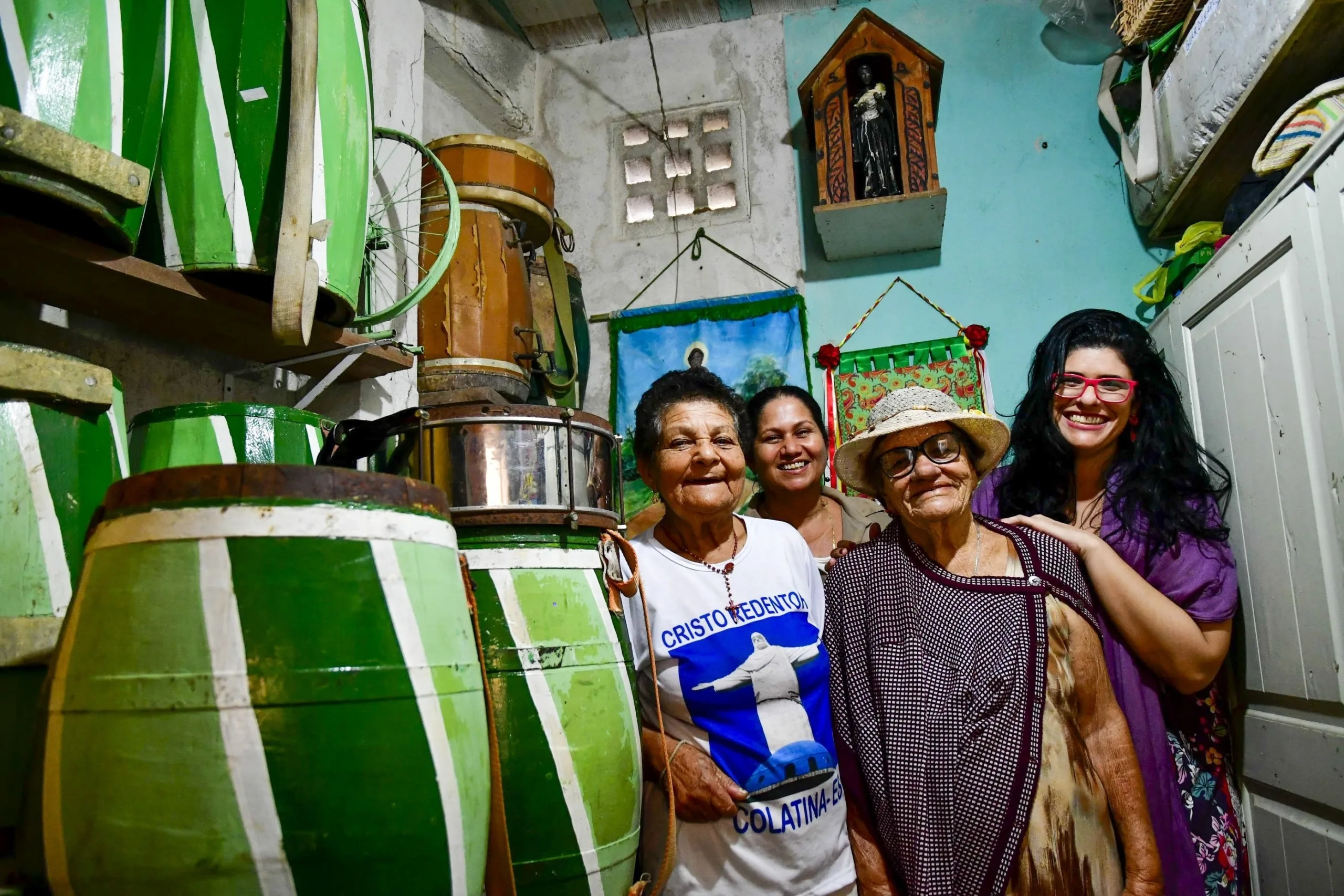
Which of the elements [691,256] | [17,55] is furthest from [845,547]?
[691,256]

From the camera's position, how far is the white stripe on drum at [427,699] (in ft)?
2.91

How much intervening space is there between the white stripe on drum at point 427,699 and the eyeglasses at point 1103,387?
72.1 inches

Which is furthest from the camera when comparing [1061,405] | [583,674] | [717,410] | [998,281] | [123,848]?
[998,281]

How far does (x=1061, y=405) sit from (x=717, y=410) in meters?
0.98

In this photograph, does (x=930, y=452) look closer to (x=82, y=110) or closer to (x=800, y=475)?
(x=800, y=475)

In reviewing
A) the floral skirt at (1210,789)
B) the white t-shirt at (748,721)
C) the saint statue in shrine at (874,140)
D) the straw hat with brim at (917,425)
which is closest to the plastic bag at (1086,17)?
the saint statue in shrine at (874,140)

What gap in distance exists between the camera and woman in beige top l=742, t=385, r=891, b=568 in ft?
8.18

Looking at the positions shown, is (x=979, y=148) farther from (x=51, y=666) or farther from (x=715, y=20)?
(x=51, y=666)

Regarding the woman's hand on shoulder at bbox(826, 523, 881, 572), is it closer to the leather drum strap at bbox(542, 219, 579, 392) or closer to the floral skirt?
the floral skirt

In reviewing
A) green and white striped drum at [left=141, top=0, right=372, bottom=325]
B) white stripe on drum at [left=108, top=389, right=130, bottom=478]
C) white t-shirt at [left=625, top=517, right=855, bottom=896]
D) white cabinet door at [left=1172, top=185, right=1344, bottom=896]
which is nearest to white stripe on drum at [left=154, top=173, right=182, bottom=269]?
green and white striped drum at [left=141, top=0, right=372, bottom=325]

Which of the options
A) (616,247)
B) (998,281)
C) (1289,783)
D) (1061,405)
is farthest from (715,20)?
(1289,783)

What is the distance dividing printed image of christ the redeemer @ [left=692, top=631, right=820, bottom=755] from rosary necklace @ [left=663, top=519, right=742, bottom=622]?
64 mm

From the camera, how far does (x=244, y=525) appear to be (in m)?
0.85

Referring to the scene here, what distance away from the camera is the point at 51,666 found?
88 cm
